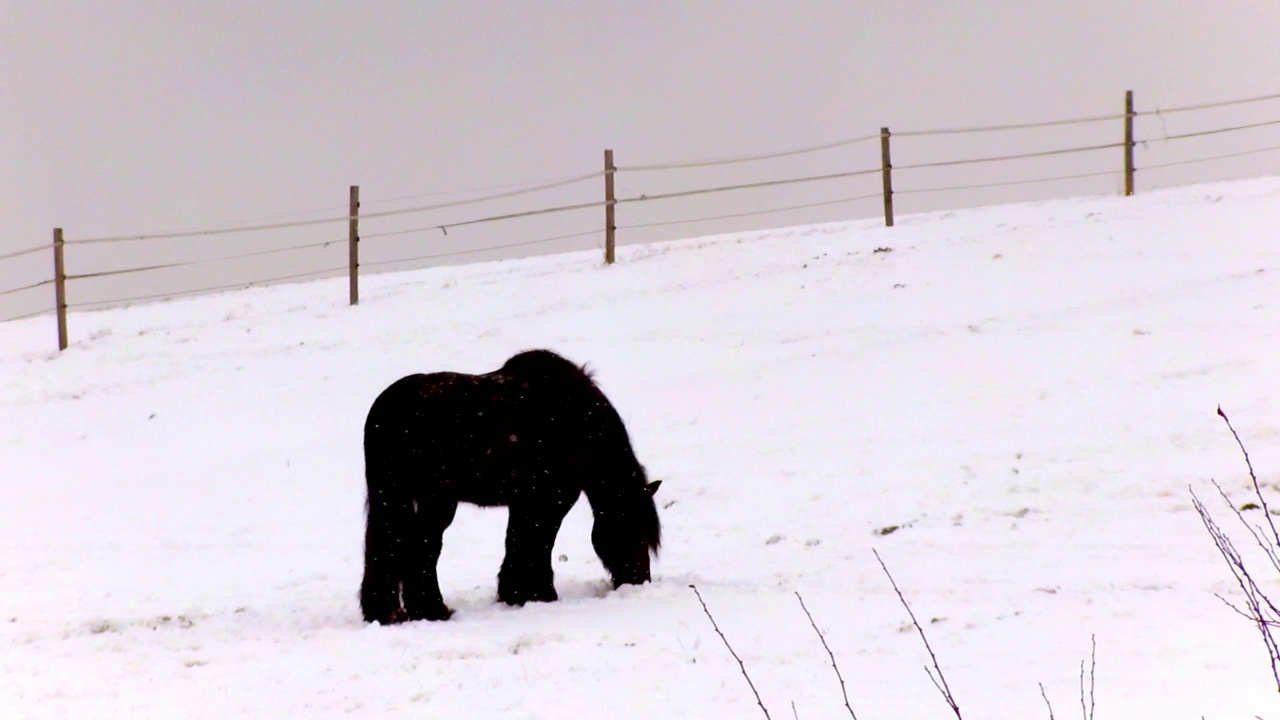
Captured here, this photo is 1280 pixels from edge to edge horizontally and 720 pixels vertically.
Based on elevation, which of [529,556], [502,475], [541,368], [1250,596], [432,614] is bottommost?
[432,614]

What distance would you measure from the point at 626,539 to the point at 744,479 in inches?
93.7

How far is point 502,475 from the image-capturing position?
5.92 meters

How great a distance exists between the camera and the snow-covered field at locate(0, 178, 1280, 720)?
448 centimetres

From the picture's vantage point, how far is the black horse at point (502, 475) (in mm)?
5773

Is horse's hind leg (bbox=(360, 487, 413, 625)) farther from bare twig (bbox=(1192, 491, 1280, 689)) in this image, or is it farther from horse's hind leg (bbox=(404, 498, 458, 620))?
bare twig (bbox=(1192, 491, 1280, 689))

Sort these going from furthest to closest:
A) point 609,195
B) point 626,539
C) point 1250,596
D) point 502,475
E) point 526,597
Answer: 1. point 609,195
2. point 626,539
3. point 526,597
4. point 502,475
5. point 1250,596

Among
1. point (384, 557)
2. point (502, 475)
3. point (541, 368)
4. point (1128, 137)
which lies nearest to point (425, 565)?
point (384, 557)

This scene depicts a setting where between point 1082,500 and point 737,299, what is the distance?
704cm

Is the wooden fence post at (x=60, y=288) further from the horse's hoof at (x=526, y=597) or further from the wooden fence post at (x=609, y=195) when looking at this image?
the horse's hoof at (x=526, y=597)

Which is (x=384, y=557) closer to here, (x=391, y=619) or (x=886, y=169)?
(x=391, y=619)

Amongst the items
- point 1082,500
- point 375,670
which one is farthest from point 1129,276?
point 375,670

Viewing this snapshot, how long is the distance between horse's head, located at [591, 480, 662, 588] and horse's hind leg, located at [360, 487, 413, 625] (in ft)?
3.47

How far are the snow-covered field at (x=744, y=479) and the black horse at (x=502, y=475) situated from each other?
31cm

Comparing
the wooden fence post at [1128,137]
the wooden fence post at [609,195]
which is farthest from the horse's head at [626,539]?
the wooden fence post at [1128,137]
